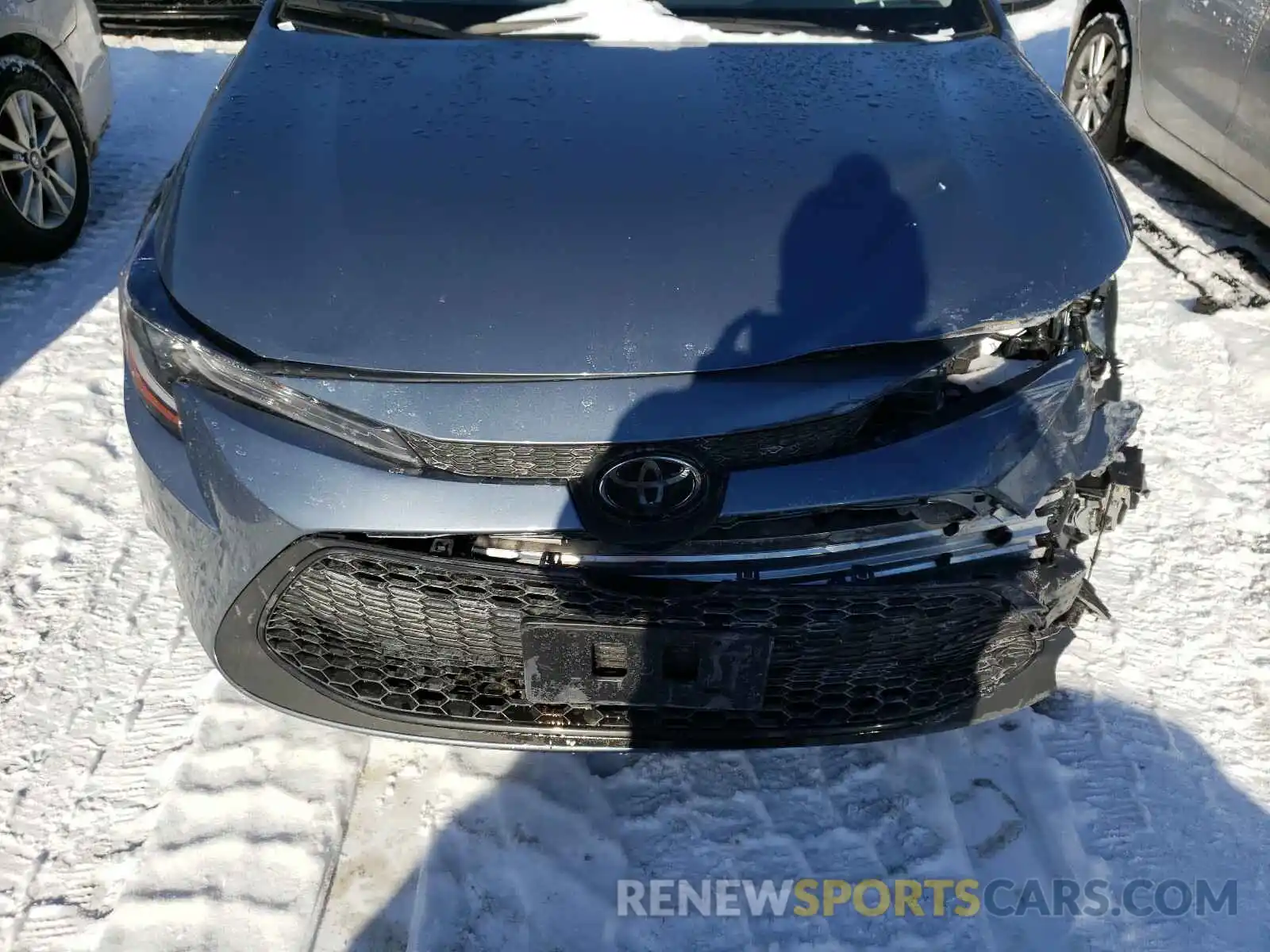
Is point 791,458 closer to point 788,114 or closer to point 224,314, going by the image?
point 788,114

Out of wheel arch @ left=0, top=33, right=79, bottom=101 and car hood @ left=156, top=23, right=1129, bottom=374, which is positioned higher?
car hood @ left=156, top=23, right=1129, bottom=374

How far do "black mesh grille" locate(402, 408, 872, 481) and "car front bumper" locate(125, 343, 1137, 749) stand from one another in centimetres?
3

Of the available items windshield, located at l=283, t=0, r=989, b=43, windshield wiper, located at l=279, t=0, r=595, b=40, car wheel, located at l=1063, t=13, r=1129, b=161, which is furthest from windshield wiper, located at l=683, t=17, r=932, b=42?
car wheel, located at l=1063, t=13, r=1129, b=161

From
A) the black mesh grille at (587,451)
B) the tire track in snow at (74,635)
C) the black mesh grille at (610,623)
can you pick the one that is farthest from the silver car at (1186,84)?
the tire track in snow at (74,635)

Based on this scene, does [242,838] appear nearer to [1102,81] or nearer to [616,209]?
[616,209]

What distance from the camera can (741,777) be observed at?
2.21 m

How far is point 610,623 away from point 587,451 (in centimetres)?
30

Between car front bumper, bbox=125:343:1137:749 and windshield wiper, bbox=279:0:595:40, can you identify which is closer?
car front bumper, bbox=125:343:1137:749

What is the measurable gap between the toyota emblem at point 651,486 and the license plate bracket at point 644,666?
0.70 feet

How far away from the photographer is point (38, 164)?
3.89m

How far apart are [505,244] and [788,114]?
717 millimetres


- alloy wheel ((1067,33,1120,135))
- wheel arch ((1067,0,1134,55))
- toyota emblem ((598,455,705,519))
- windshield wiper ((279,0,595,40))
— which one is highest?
windshield wiper ((279,0,595,40))

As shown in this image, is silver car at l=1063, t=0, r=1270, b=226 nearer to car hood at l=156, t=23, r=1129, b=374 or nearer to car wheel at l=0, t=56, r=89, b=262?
car hood at l=156, t=23, r=1129, b=374

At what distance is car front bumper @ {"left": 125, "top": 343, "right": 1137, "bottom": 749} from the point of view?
63.2 inches
